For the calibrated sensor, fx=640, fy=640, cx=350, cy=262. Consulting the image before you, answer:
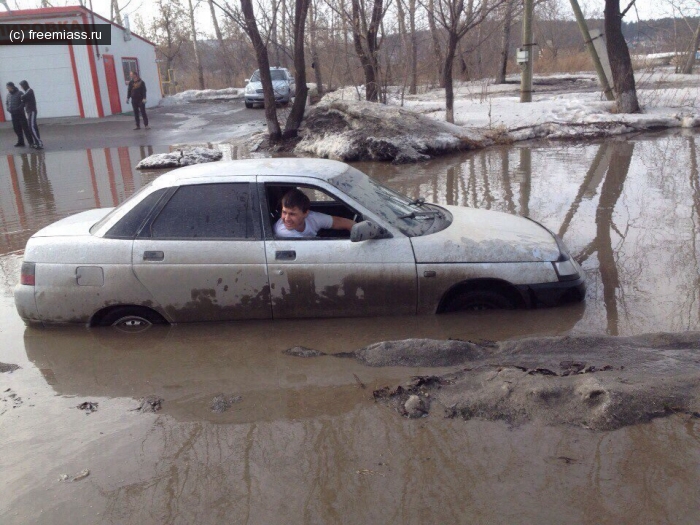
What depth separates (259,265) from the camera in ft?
16.4

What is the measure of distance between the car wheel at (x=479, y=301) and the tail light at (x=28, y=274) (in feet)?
11.0

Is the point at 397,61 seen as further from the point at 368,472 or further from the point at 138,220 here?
the point at 368,472

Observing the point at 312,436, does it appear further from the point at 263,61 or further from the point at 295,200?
the point at 263,61

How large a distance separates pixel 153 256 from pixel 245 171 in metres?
1.02

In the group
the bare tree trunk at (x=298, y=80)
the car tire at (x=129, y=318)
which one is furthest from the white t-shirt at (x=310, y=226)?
the bare tree trunk at (x=298, y=80)

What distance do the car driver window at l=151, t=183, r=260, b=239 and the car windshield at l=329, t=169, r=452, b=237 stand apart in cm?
76

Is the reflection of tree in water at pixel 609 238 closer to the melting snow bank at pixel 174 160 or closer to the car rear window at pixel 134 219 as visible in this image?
the car rear window at pixel 134 219

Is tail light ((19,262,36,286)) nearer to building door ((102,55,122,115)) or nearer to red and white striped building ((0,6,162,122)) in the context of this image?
red and white striped building ((0,6,162,122))

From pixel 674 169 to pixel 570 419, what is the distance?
866 cm

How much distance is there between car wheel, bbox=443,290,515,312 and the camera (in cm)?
509

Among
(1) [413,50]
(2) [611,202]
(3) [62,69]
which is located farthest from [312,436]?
(3) [62,69]

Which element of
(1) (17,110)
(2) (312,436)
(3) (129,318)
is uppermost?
(1) (17,110)

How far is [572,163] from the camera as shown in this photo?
12.1 m

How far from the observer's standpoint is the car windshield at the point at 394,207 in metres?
5.21
